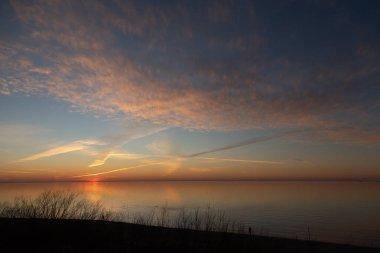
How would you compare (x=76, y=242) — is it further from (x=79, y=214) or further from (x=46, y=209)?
(x=79, y=214)

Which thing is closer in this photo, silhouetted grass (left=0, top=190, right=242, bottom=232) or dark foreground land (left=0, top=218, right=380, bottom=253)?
dark foreground land (left=0, top=218, right=380, bottom=253)

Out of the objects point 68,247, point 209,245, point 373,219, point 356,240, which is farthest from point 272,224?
point 68,247

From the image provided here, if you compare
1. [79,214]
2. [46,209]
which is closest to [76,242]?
[46,209]

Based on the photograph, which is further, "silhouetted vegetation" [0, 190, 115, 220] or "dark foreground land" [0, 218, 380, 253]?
"silhouetted vegetation" [0, 190, 115, 220]

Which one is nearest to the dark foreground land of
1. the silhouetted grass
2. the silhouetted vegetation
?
the silhouetted grass

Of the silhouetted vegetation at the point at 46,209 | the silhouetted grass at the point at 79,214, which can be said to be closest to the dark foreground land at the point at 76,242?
the silhouetted grass at the point at 79,214

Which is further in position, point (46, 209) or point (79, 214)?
point (79, 214)

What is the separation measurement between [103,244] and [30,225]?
4.92 metres

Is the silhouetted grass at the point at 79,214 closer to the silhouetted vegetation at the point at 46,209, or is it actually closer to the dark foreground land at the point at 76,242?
the silhouetted vegetation at the point at 46,209

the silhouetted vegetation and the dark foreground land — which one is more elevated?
the silhouetted vegetation

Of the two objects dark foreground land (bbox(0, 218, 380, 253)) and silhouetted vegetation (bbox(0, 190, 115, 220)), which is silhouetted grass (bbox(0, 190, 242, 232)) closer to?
silhouetted vegetation (bbox(0, 190, 115, 220))

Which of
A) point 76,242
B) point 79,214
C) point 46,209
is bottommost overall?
point 79,214

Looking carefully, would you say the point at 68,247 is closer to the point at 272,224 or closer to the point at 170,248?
the point at 170,248

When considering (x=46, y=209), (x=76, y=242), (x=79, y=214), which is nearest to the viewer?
(x=76, y=242)
